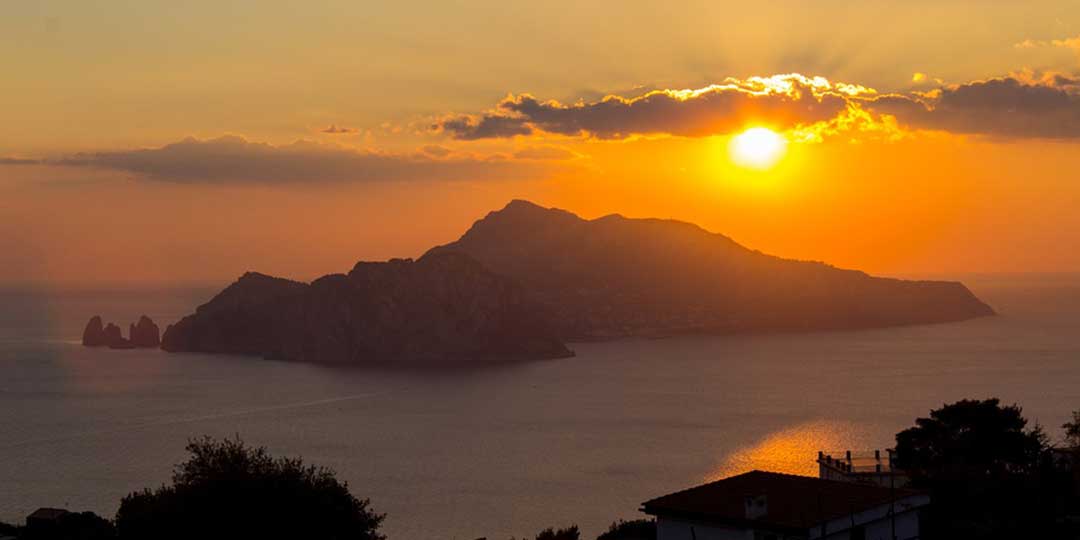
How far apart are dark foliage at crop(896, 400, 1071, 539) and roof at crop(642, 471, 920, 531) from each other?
3893 millimetres

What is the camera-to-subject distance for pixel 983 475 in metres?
44.7

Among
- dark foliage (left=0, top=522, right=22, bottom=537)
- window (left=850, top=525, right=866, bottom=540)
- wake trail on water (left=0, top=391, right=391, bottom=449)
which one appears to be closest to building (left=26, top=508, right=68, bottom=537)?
dark foliage (left=0, top=522, right=22, bottom=537)

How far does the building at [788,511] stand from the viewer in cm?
2936

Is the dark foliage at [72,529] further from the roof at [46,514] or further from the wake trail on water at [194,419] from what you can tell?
the wake trail on water at [194,419]

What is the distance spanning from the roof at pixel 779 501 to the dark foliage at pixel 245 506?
36.9 feet

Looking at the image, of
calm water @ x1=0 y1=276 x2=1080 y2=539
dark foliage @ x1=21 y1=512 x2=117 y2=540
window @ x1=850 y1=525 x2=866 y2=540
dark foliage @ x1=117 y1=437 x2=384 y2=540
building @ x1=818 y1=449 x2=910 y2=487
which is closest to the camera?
window @ x1=850 y1=525 x2=866 y2=540

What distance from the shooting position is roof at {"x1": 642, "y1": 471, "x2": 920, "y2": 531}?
29609 mm

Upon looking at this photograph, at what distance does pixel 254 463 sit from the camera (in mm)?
38688

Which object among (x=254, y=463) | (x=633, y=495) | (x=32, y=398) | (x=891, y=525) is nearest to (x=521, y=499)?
(x=633, y=495)

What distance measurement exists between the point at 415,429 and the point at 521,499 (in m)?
46.8

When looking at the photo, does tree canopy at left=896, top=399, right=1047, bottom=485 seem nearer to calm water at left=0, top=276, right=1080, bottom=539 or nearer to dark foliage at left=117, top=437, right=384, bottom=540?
dark foliage at left=117, top=437, right=384, bottom=540

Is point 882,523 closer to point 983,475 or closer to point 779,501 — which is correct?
point 779,501

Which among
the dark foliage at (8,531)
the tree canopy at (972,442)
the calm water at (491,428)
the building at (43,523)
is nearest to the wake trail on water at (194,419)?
the calm water at (491,428)

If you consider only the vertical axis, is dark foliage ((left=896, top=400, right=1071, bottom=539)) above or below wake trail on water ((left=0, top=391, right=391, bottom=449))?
above
